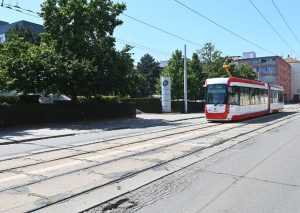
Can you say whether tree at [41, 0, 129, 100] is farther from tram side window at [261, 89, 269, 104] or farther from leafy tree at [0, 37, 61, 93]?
tram side window at [261, 89, 269, 104]

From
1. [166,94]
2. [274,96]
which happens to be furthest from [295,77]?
[166,94]

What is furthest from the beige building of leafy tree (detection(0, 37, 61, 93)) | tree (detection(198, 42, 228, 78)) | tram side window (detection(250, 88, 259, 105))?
leafy tree (detection(0, 37, 61, 93))

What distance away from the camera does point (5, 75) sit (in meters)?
24.5

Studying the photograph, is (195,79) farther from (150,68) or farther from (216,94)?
(150,68)

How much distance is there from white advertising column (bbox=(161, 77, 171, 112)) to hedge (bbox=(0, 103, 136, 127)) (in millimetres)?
9793

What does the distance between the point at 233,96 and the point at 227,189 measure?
19498 millimetres

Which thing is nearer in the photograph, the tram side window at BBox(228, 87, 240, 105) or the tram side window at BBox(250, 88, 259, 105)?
the tram side window at BBox(228, 87, 240, 105)

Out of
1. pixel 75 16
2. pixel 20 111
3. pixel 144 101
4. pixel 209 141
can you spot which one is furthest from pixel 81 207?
pixel 144 101

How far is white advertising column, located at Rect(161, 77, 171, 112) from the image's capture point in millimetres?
44344

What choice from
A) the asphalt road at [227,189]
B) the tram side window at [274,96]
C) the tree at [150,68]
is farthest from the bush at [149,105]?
the tree at [150,68]

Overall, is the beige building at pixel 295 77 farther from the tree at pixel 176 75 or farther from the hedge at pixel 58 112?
the hedge at pixel 58 112

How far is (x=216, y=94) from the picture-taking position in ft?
86.4

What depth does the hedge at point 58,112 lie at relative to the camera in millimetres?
23469

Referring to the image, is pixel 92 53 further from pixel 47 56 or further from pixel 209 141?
pixel 209 141
